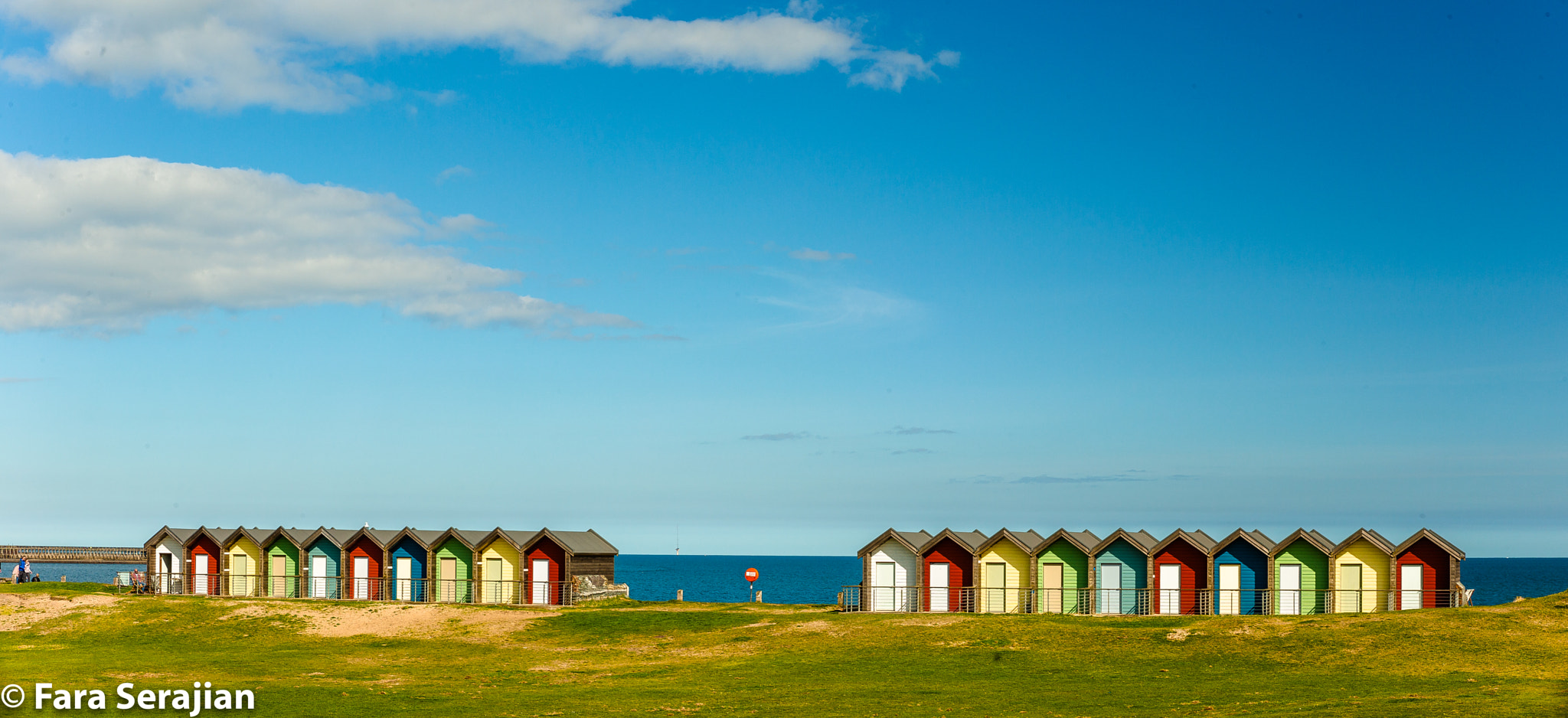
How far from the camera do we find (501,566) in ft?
229

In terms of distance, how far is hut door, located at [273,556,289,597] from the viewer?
242ft

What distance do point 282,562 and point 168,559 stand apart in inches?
390

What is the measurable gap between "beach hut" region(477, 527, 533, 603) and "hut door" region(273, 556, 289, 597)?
12.1 meters

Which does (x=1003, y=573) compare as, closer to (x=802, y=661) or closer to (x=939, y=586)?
(x=939, y=586)

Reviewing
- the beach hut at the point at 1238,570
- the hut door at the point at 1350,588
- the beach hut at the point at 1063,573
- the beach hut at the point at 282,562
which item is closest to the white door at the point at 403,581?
the beach hut at the point at 282,562

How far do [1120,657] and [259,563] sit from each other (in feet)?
163

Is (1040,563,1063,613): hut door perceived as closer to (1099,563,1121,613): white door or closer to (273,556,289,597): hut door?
(1099,563,1121,613): white door

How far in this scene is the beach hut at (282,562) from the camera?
73.4 metres

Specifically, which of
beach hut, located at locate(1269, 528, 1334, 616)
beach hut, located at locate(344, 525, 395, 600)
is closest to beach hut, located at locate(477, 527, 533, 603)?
beach hut, located at locate(344, 525, 395, 600)

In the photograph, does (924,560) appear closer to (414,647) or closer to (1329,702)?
(414,647)

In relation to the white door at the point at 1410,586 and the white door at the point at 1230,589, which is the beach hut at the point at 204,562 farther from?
the white door at the point at 1410,586

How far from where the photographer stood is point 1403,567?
57.1m

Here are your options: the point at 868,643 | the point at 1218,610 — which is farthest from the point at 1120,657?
the point at 1218,610

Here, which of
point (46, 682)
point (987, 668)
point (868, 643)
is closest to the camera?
point (46, 682)
